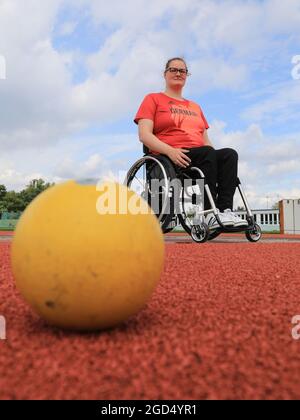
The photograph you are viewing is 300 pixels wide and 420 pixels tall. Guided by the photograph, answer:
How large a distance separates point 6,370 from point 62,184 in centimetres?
96

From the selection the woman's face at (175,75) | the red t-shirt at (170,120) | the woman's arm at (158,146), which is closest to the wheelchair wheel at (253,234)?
the red t-shirt at (170,120)

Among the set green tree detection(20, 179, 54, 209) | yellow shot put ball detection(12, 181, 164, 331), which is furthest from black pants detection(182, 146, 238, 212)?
green tree detection(20, 179, 54, 209)

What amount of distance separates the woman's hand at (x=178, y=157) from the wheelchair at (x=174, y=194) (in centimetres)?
8

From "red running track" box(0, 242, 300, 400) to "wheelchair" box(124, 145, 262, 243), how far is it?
297 centimetres

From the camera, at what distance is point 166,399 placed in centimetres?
152

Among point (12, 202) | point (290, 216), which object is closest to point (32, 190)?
point (12, 202)

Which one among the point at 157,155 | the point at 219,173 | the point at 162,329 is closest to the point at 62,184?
the point at 162,329

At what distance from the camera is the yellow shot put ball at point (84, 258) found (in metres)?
2.02

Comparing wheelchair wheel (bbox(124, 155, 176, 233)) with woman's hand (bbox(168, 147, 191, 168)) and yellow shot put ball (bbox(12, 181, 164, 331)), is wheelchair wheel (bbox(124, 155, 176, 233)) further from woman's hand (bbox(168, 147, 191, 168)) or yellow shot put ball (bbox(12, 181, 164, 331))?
yellow shot put ball (bbox(12, 181, 164, 331))

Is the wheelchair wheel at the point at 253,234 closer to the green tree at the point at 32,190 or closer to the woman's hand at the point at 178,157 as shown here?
the woman's hand at the point at 178,157

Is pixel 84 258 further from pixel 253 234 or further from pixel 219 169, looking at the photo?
pixel 253 234

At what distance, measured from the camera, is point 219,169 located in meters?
6.50

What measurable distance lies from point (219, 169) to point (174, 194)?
0.84 m
